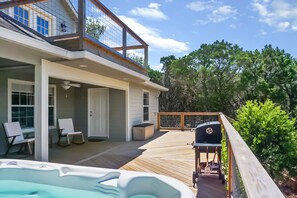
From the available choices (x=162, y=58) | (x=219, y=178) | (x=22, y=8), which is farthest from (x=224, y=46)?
(x=219, y=178)

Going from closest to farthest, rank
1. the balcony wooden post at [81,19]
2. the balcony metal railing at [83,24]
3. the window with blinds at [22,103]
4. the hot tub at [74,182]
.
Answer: the hot tub at [74,182] < the balcony wooden post at [81,19] < the balcony metal railing at [83,24] < the window with blinds at [22,103]

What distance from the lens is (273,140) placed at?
4.59 metres

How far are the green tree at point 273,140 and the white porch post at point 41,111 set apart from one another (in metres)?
4.06

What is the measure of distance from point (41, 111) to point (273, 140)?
4.63 metres

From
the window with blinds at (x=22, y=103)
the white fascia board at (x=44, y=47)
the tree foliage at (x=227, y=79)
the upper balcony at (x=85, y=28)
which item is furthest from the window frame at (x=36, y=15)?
the tree foliage at (x=227, y=79)

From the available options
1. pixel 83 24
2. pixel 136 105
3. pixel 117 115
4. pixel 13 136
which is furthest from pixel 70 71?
A: pixel 136 105

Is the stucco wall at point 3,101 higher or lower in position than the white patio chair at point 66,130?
higher

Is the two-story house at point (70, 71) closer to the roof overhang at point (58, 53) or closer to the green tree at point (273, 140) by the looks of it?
the roof overhang at point (58, 53)

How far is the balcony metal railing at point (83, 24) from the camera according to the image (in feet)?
16.9

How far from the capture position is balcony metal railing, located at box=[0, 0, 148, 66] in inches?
203

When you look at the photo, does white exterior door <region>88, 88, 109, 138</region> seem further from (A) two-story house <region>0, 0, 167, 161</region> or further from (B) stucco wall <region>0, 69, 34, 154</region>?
(B) stucco wall <region>0, 69, 34, 154</region>

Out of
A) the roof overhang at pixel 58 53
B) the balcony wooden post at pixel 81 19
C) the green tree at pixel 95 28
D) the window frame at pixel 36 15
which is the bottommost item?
the roof overhang at pixel 58 53

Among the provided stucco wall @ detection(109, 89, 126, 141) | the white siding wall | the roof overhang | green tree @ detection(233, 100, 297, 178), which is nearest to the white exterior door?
stucco wall @ detection(109, 89, 126, 141)

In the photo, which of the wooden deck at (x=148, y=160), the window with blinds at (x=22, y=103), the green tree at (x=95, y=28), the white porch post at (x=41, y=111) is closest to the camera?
the wooden deck at (x=148, y=160)
